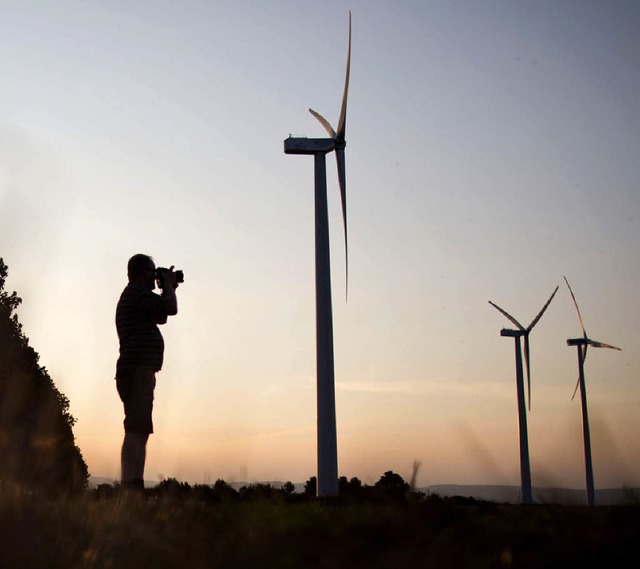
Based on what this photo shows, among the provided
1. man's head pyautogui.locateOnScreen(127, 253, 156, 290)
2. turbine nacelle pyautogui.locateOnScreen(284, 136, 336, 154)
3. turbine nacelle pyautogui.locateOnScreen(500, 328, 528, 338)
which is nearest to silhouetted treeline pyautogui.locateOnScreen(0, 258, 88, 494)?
turbine nacelle pyautogui.locateOnScreen(284, 136, 336, 154)

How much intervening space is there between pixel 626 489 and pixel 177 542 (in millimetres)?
3770

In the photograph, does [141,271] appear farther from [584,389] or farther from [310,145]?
[584,389]

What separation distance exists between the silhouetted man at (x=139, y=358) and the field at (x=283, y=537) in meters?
4.53

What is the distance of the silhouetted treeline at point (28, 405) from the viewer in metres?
31.8

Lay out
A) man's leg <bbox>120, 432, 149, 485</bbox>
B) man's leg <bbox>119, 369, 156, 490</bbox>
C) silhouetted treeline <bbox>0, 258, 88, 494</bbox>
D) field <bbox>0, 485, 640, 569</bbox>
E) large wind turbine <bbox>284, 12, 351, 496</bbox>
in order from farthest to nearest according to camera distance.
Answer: silhouetted treeline <bbox>0, 258, 88, 494</bbox> → large wind turbine <bbox>284, 12, 351, 496</bbox> → man's leg <bbox>119, 369, 156, 490</bbox> → man's leg <bbox>120, 432, 149, 485</bbox> → field <bbox>0, 485, 640, 569</bbox>

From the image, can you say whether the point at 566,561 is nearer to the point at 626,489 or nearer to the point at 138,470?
the point at 626,489

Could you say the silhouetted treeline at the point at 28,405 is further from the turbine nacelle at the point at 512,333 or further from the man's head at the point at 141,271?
the turbine nacelle at the point at 512,333

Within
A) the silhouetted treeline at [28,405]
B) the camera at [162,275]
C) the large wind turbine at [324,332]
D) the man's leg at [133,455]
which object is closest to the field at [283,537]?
the man's leg at [133,455]

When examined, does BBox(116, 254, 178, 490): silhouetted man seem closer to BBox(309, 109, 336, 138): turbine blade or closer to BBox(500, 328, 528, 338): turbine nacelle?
BBox(309, 109, 336, 138): turbine blade

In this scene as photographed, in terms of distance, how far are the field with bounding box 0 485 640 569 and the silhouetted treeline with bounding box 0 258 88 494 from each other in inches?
959

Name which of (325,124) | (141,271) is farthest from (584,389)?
(141,271)

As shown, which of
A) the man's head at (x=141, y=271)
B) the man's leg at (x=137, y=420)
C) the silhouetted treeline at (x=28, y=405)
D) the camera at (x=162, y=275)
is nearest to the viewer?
the man's leg at (x=137, y=420)

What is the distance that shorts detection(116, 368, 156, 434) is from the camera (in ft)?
38.1

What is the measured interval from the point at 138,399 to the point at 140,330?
85cm
